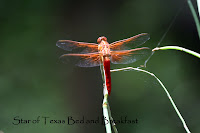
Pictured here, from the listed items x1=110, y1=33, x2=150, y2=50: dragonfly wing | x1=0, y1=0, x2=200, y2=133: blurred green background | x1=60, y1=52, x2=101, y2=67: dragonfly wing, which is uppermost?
x1=0, y1=0, x2=200, y2=133: blurred green background

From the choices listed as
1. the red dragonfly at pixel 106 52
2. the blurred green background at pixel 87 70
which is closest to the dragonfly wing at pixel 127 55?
the red dragonfly at pixel 106 52

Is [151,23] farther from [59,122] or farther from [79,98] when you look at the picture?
[59,122]

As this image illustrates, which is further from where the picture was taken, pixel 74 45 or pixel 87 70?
pixel 87 70

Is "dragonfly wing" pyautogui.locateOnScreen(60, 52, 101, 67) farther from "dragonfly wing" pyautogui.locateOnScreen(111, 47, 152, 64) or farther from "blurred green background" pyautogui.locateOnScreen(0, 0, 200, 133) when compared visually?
"blurred green background" pyautogui.locateOnScreen(0, 0, 200, 133)

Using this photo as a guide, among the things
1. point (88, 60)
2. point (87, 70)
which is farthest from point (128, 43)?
point (87, 70)

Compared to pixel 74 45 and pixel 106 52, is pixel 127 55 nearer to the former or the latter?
pixel 106 52

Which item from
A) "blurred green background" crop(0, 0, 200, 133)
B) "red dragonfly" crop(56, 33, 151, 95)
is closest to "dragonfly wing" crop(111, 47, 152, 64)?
"red dragonfly" crop(56, 33, 151, 95)

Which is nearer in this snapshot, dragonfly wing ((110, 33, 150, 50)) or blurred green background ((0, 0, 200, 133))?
dragonfly wing ((110, 33, 150, 50))

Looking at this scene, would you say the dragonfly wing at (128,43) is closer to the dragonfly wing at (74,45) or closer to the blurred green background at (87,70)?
the dragonfly wing at (74,45)
